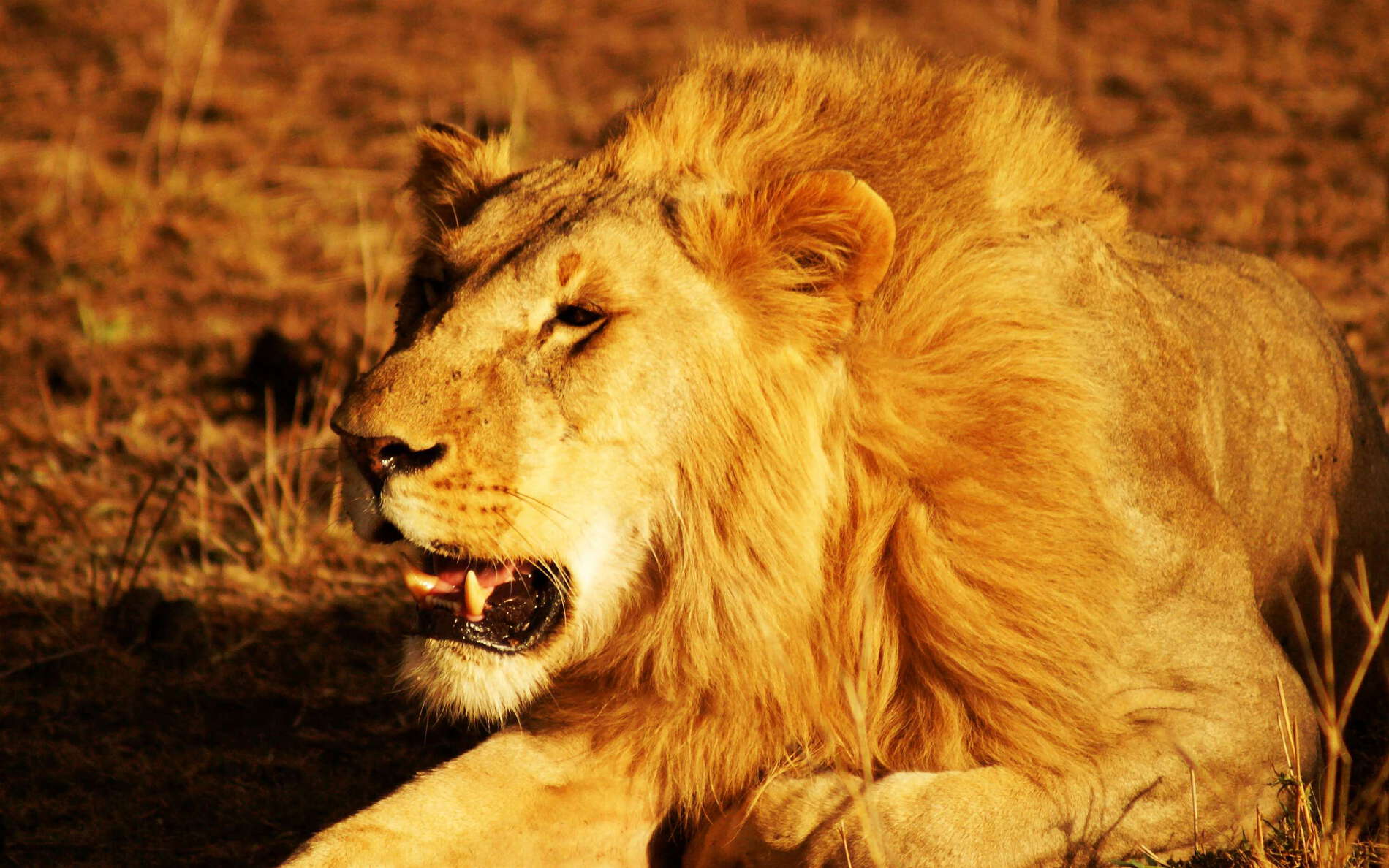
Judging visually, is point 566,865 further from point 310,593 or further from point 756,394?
point 310,593

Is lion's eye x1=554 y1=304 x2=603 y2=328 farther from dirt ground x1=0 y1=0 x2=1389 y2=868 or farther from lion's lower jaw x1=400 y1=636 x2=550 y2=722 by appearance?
dirt ground x1=0 y1=0 x2=1389 y2=868

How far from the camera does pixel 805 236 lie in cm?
→ 288

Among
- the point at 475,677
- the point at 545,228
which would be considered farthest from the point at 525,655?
the point at 545,228

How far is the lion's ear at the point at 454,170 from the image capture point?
349 cm

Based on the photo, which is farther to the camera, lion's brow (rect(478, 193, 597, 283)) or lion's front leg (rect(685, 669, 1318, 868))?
lion's brow (rect(478, 193, 597, 283))

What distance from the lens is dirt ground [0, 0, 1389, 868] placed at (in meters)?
3.93

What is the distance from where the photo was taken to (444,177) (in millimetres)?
3613

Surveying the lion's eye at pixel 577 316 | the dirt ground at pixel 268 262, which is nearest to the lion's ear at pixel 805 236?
the lion's eye at pixel 577 316

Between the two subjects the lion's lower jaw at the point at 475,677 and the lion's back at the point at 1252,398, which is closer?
the lion's lower jaw at the point at 475,677

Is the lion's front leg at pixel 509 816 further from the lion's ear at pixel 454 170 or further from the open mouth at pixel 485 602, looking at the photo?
the lion's ear at pixel 454 170

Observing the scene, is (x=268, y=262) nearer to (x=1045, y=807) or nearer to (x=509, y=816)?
(x=509, y=816)

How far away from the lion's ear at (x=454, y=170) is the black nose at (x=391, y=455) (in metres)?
0.74

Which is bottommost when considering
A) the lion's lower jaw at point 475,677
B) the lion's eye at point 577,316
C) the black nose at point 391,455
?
the lion's lower jaw at point 475,677

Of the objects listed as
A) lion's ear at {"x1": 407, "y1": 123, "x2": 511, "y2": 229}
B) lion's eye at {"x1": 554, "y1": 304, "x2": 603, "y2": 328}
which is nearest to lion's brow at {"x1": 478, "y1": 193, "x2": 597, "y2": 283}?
lion's eye at {"x1": 554, "y1": 304, "x2": 603, "y2": 328}
